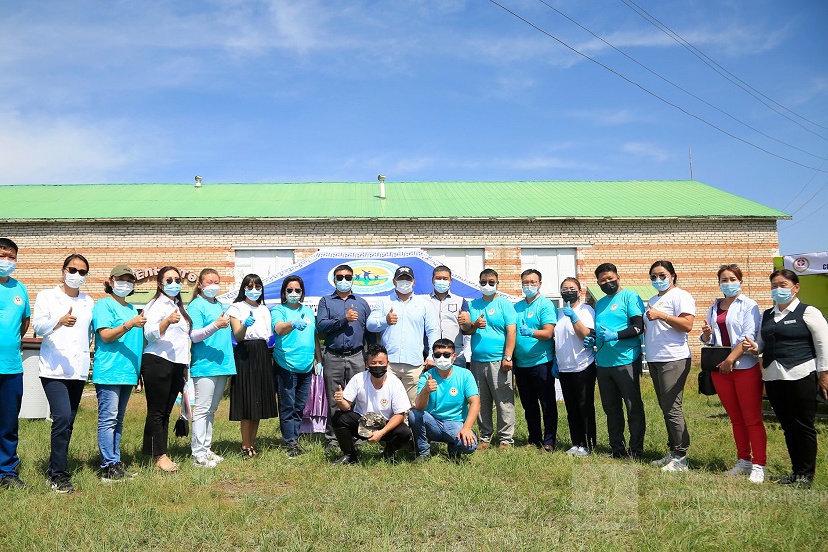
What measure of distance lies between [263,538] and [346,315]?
327cm

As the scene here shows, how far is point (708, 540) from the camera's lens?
13.4 ft

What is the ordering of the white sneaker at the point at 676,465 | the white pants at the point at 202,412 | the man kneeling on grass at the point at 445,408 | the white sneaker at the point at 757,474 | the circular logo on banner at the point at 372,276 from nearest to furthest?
the white sneaker at the point at 757,474 < the white sneaker at the point at 676,465 < the man kneeling on grass at the point at 445,408 < the white pants at the point at 202,412 < the circular logo on banner at the point at 372,276

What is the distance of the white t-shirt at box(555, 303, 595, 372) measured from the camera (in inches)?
280

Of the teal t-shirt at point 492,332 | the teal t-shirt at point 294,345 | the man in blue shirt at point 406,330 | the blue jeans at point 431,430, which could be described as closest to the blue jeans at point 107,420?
the teal t-shirt at point 294,345

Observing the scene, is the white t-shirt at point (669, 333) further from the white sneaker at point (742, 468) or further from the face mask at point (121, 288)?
the face mask at point (121, 288)

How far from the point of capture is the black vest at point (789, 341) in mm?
5484

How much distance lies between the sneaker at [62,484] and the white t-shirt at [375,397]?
8.55 feet

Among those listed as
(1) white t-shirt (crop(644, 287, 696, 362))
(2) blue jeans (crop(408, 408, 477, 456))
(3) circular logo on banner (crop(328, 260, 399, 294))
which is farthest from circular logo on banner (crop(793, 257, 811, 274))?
(3) circular logo on banner (crop(328, 260, 399, 294))

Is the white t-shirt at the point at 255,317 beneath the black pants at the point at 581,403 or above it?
above

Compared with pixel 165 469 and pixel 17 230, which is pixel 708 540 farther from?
pixel 17 230

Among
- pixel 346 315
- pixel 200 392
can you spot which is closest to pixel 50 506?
pixel 200 392

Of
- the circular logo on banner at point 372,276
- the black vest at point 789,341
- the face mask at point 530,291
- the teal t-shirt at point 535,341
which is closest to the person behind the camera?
the black vest at point 789,341

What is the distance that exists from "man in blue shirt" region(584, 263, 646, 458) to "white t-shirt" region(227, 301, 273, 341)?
3719mm

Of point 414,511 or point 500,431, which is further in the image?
point 500,431
